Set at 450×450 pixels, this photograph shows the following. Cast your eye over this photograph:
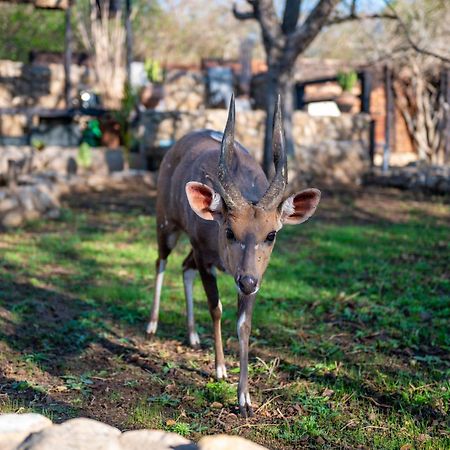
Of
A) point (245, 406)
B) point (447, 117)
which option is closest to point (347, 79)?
point (447, 117)

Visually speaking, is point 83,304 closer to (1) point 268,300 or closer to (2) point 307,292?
(1) point 268,300

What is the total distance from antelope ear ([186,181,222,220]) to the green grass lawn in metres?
1.09

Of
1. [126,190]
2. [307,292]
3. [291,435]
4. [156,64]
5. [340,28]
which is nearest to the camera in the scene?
[291,435]

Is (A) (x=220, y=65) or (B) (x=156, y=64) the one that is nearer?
(B) (x=156, y=64)

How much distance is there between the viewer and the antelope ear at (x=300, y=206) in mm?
4305

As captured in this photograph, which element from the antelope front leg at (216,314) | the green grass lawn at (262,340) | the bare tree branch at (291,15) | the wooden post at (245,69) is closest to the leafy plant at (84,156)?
the green grass lawn at (262,340)

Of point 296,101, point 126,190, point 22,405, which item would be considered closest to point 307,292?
point 22,405

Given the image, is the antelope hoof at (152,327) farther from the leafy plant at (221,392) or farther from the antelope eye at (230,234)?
the antelope eye at (230,234)

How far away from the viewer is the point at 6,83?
1653 centimetres

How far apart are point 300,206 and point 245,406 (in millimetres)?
1192

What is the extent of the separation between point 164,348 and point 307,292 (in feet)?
6.10

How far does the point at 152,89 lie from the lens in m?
16.0

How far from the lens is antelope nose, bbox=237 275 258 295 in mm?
3920

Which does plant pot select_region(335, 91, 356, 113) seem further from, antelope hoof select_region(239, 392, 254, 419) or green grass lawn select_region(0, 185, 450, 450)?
antelope hoof select_region(239, 392, 254, 419)
